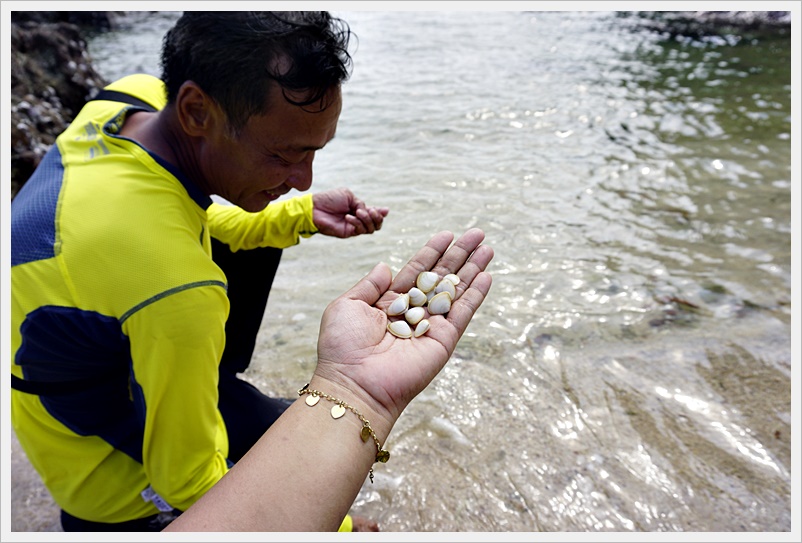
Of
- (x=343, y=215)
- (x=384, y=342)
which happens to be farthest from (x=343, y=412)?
(x=343, y=215)

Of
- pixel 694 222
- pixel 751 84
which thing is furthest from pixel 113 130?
pixel 751 84

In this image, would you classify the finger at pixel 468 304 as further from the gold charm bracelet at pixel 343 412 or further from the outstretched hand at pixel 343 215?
the outstretched hand at pixel 343 215

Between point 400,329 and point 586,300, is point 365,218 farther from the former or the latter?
point 586,300

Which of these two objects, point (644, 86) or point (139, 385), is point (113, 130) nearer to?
point (139, 385)

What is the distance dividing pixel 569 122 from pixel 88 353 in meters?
7.44

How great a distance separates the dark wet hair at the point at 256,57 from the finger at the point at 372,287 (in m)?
0.62

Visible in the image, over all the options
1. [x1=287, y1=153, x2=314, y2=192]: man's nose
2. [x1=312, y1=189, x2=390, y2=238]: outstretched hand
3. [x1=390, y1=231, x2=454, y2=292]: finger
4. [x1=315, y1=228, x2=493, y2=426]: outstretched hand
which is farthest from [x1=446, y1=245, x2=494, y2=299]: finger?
[x1=287, y1=153, x2=314, y2=192]: man's nose

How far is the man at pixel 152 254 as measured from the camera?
1708 mm

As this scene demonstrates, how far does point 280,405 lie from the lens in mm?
2660

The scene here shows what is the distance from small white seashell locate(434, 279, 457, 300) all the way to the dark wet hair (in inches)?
30.8

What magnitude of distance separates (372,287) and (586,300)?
8.24ft

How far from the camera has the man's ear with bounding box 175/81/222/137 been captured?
1.89 meters

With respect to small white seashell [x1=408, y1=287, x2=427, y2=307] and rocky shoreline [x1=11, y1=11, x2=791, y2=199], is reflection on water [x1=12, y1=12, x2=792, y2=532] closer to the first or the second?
small white seashell [x1=408, y1=287, x2=427, y2=307]

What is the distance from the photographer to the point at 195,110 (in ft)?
6.33
